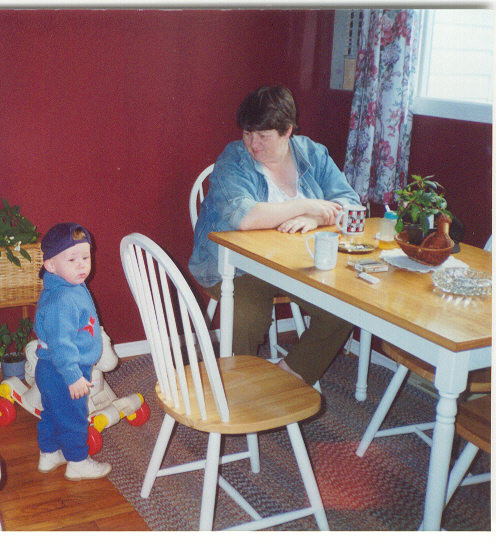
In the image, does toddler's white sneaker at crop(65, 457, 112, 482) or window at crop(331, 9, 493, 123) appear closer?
toddler's white sneaker at crop(65, 457, 112, 482)

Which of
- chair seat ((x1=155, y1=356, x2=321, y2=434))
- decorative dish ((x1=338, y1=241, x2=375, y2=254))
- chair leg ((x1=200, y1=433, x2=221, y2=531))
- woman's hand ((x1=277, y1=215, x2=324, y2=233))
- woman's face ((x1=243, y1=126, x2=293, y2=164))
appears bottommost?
chair leg ((x1=200, y1=433, x2=221, y2=531))

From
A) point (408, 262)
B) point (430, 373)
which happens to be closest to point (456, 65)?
point (408, 262)

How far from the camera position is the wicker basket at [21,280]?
8.01 feet

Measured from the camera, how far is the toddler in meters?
1.91

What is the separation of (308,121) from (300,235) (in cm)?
126

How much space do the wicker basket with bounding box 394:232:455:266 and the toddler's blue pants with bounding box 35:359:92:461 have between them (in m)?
1.12

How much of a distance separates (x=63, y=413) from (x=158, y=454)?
39 centimetres

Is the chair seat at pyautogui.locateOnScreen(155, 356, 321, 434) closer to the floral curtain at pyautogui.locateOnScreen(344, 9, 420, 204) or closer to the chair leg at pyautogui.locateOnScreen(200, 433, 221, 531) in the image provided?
the chair leg at pyautogui.locateOnScreen(200, 433, 221, 531)

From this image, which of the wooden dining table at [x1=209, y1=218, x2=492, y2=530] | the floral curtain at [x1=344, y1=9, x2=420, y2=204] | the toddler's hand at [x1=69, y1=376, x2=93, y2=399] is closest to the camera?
the wooden dining table at [x1=209, y1=218, x2=492, y2=530]

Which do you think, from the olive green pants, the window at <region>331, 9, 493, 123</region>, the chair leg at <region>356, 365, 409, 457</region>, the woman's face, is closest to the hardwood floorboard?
the olive green pants

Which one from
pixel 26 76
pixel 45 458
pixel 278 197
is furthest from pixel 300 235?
pixel 26 76

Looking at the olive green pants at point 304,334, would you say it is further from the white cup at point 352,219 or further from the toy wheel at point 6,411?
the toy wheel at point 6,411

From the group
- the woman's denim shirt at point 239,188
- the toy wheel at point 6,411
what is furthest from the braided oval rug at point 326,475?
the woman's denim shirt at point 239,188

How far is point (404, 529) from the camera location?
182 cm
